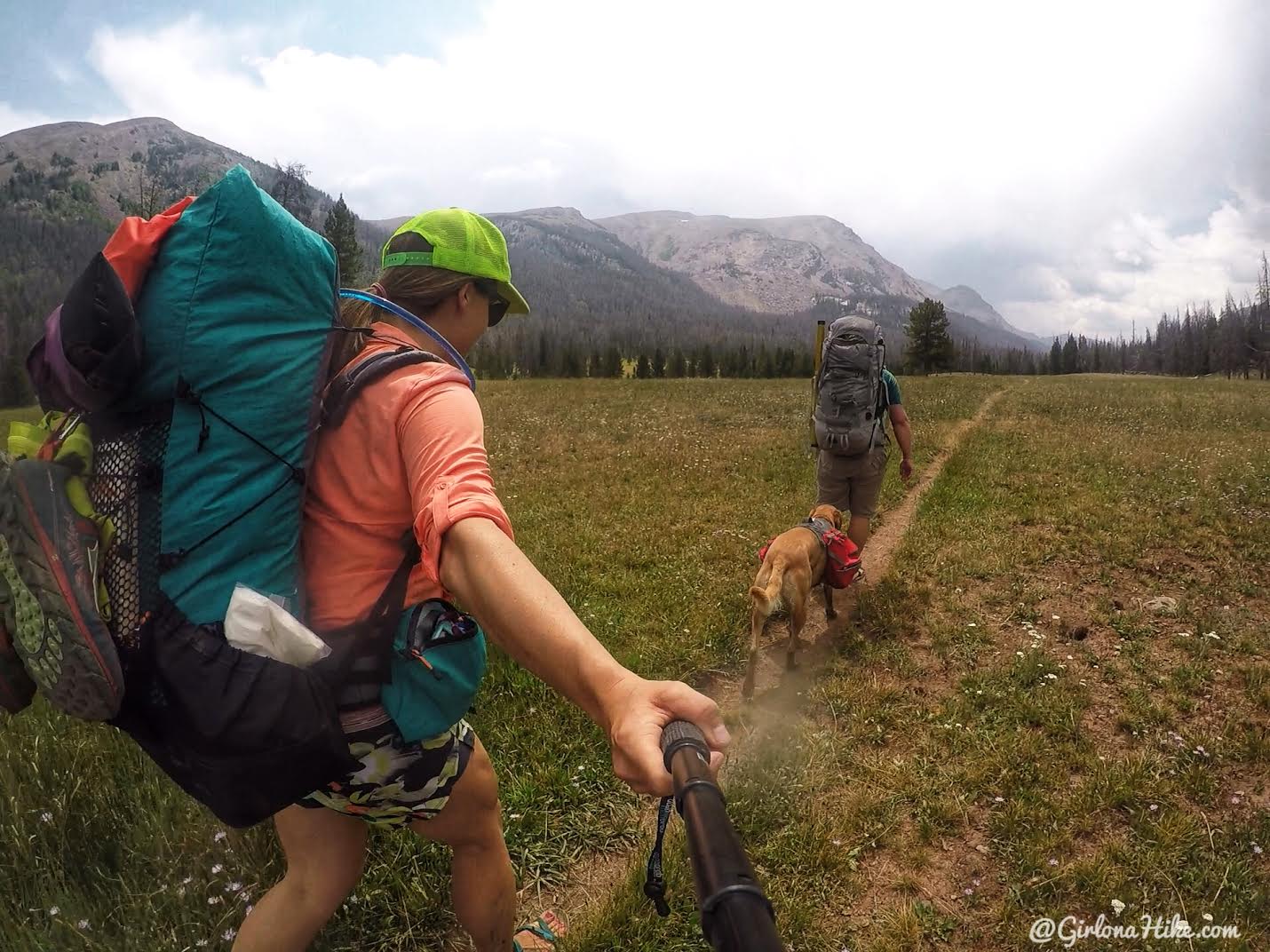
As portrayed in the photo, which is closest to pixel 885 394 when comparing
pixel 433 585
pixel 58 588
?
pixel 433 585

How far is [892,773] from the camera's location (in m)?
4.56

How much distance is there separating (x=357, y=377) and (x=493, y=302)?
38.0 inches

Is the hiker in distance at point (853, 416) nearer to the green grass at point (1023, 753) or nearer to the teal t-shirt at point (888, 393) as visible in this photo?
the teal t-shirt at point (888, 393)

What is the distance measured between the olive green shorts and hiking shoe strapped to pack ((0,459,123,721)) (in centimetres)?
748

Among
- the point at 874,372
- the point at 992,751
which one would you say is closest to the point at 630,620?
the point at 992,751

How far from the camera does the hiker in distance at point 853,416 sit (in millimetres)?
7512

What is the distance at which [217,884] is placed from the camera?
3.20 meters

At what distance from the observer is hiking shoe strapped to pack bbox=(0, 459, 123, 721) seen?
4.84 feet

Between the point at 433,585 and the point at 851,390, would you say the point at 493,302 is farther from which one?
the point at 851,390

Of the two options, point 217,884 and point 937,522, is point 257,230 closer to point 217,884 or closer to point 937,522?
point 217,884

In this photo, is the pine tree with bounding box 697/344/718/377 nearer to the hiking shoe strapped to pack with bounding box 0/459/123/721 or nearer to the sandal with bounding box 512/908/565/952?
the sandal with bounding box 512/908/565/952

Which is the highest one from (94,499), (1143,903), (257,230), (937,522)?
(257,230)

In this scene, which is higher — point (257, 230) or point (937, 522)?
point (257, 230)

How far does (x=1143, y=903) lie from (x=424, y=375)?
4.64 meters
